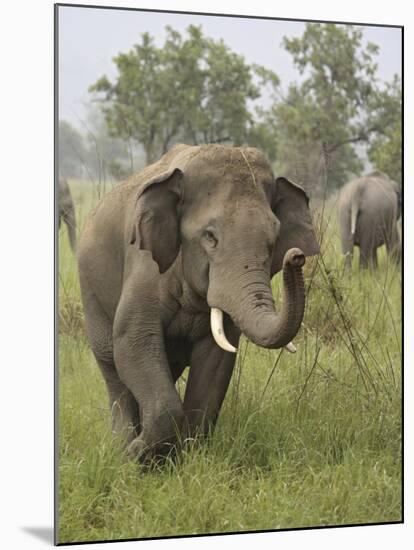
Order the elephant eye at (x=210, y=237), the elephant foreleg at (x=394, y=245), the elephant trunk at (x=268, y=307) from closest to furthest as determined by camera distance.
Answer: the elephant trunk at (x=268, y=307) → the elephant eye at (x=210, y=237) → the elephant foreleg at (x=394, y=245)

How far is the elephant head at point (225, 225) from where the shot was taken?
5.26 meters

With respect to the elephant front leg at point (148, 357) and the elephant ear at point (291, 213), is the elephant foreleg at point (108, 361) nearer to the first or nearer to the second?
the elephant front leg at point (148, 357)

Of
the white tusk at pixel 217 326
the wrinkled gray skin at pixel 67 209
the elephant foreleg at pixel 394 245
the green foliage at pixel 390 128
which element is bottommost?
the white tusk at pixel 217 326

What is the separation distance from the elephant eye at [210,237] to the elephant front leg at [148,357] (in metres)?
0.28

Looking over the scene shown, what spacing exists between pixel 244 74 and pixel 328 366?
4.11ft

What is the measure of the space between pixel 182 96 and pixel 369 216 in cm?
131

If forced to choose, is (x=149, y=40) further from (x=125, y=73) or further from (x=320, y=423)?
(x=320, y=423)

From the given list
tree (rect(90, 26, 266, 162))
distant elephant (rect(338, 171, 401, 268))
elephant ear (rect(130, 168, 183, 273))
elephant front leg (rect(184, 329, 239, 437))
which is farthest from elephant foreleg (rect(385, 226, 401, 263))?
elephant ear (rect(130, 168, 183, 273))

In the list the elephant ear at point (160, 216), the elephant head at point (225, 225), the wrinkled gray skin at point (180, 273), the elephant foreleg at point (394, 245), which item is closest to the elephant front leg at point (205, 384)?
the wrinkled gray skin at point (180, 273)

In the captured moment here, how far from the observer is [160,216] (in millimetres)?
5535

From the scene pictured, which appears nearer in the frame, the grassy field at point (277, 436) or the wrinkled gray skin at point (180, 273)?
the wrinkled gray skin at point (180, 273)

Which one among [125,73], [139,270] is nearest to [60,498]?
[139,270]

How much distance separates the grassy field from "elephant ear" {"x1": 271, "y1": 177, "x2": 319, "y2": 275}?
0.25 meters

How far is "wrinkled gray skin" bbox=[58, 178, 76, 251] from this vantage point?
18.8ft
